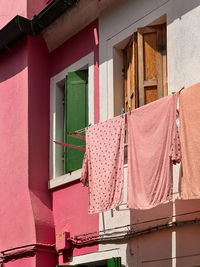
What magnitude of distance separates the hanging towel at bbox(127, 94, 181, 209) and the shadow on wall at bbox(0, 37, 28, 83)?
4080mm

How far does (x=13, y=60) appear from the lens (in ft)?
45.5

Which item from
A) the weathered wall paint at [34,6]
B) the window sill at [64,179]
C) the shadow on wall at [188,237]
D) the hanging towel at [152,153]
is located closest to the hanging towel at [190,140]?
the hanging towel at [152,153]

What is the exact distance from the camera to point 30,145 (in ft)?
42.4

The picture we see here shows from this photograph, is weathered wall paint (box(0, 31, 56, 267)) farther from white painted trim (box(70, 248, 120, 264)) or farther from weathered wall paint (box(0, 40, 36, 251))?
white painted trim (box(70, 248, 120, 264))

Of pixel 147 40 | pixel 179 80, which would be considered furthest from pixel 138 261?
pixel 147 40

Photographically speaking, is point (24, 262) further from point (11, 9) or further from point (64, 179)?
point (11, 9)

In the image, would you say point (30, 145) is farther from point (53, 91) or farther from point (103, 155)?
point (103, 155)

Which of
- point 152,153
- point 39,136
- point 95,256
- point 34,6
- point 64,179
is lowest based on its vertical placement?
point 95,256

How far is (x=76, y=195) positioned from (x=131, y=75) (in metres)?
2.36

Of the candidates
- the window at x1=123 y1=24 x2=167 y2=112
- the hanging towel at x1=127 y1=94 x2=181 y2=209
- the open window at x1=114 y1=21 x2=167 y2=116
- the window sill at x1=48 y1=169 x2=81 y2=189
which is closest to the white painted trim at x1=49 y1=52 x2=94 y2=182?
the window sill at x1=48 y1=169 x2=81 y2=189

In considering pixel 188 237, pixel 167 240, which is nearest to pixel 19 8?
pixel 167 240

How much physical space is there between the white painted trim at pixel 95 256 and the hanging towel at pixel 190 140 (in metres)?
2.62

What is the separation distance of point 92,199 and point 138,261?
1192 millimetres

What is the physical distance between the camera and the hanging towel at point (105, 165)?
1029cm
